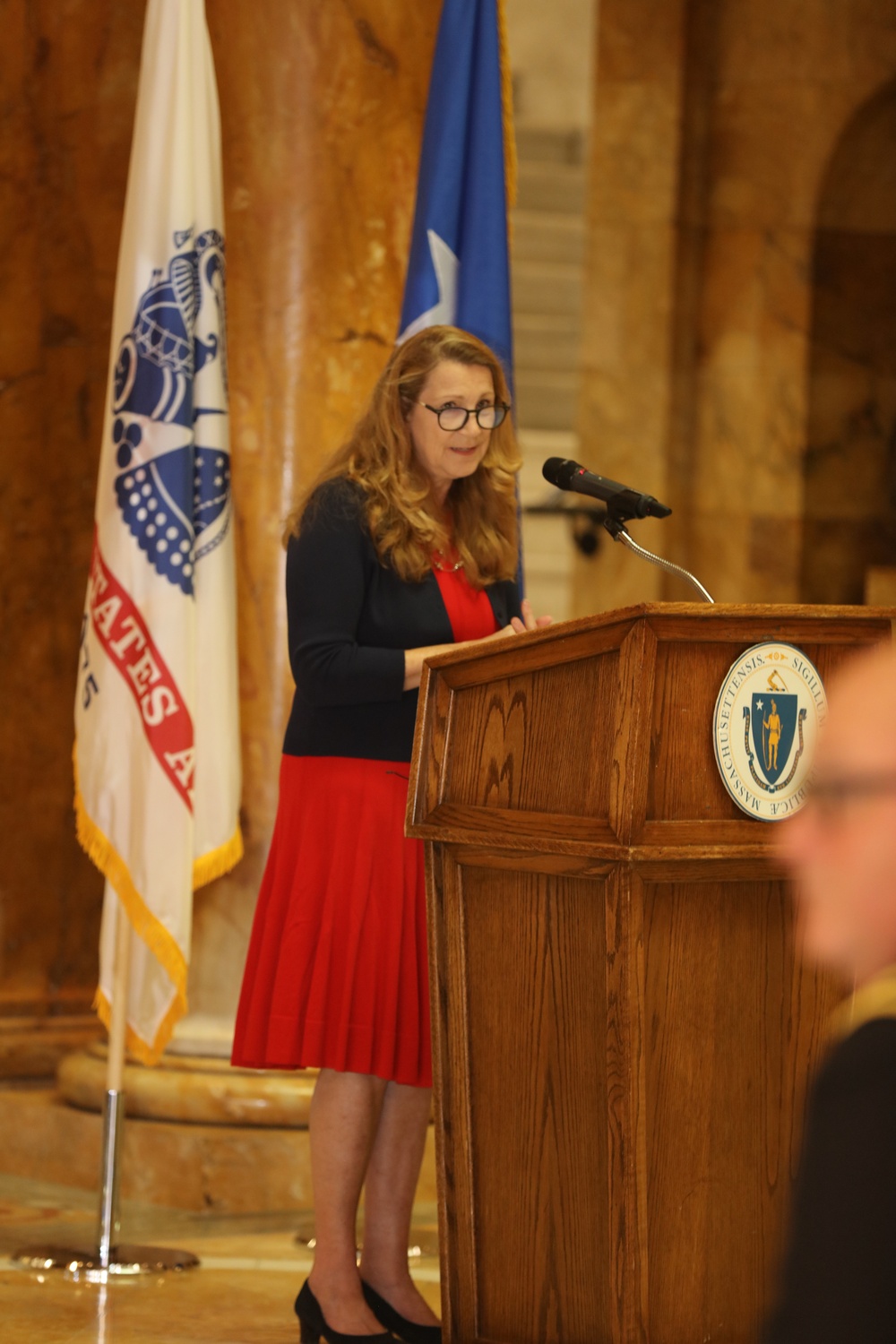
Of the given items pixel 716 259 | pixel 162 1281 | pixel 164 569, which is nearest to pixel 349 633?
pixel 164 569

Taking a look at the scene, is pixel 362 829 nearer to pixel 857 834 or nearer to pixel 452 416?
pixel 452 416

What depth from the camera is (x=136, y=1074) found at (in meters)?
4.28

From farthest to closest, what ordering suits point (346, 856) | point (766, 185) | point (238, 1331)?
point (766, 185) < point (238, 1331) < point (346, 856)

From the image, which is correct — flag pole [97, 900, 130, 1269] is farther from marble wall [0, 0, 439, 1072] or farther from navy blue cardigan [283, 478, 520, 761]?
navy blue cardigan [283, 478, 520, 761]

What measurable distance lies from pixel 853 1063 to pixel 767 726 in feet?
4.85

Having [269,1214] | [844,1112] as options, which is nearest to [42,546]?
[269,1214]

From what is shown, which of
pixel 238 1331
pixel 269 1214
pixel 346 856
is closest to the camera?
pixel 346 856

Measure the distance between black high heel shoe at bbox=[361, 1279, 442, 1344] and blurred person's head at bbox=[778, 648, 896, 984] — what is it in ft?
7.31

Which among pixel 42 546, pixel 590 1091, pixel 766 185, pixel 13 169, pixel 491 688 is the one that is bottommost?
pixel 590 1091

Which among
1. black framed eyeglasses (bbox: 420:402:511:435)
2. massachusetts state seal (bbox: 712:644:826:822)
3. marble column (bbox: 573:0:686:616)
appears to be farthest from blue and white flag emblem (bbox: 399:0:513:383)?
marble column (bbox: 573:0:686:616)

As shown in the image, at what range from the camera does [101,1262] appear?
3629mm

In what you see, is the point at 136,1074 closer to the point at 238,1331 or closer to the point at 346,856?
the point at 238,1331

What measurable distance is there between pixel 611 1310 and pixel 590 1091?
30 centimetres

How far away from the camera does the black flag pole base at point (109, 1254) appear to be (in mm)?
3605
